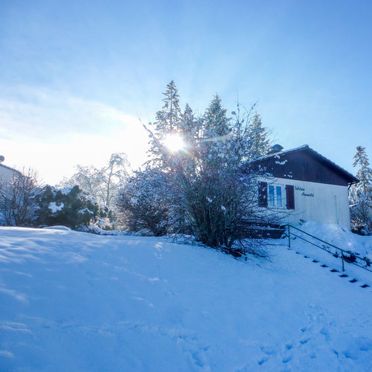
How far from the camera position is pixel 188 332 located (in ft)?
13.3

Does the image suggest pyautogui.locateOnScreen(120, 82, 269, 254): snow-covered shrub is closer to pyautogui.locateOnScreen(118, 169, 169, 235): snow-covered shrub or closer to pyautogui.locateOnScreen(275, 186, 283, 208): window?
pyautogui.locateOnScreen(118, 169, 169, 235): snow-covered shrub

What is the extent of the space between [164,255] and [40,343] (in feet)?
13.7

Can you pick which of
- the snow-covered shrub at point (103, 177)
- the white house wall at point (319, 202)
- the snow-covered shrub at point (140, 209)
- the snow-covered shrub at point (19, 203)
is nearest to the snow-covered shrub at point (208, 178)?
the snow-covered shrub at point (140, 209)

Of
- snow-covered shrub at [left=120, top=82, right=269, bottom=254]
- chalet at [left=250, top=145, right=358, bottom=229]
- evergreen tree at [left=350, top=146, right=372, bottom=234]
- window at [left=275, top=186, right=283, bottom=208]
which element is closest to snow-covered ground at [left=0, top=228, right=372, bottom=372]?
snow-covered shrub at [left=120, top=82, right=269, bottom=254]

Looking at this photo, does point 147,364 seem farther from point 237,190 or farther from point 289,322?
point 237,190

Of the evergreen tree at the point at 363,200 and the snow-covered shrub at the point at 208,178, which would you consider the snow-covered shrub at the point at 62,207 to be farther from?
the evergreen tree at the point at 363,200

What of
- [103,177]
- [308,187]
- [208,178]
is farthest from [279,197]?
[103,177]

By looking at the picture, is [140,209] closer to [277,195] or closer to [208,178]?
[208,178]

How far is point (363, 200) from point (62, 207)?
24.4m

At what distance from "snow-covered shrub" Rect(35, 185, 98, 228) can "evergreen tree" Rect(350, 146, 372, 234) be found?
19.1 m

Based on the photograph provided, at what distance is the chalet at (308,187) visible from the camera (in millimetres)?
17500

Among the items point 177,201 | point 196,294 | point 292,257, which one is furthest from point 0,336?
point 292,257

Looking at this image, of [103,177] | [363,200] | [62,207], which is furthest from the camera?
[103,177]

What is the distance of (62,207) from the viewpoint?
563 inches
